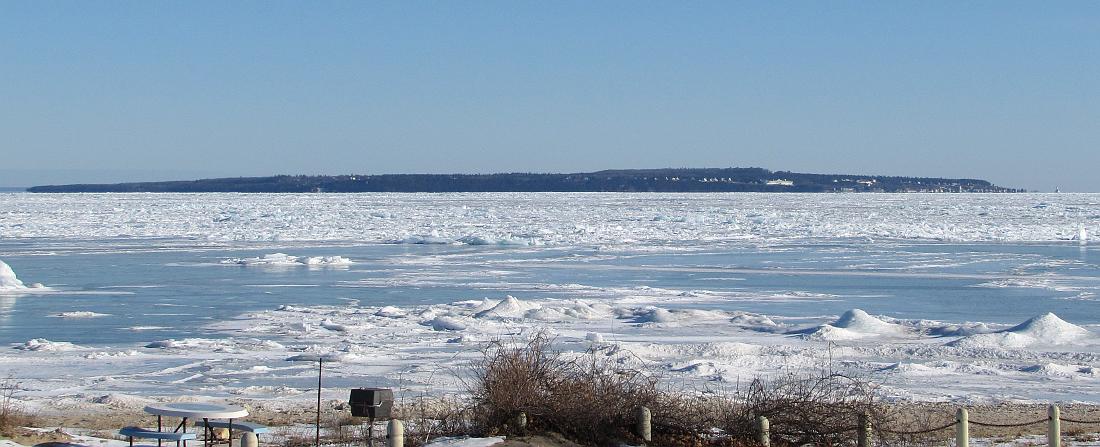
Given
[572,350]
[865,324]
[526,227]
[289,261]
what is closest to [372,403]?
[572,350]

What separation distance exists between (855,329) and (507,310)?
4342 millimetres

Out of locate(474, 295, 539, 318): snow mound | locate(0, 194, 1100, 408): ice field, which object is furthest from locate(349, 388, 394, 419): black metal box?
locate(474, 295, 539, 318): snow mound

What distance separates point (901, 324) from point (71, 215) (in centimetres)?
4552

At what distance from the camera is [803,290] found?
66.4 ft

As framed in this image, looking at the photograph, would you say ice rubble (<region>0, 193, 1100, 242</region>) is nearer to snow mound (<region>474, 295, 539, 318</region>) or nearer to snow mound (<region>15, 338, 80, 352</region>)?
snow mound (<region>474, 295, 539, 318</region>)

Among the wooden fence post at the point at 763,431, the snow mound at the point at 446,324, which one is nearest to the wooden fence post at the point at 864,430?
the wooden fence post at the point at 763,431

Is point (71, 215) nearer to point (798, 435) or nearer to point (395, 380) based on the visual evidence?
point (395, 380)

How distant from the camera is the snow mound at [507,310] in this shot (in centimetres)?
1614

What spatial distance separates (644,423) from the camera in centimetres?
804

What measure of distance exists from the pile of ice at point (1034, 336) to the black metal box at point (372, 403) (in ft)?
24.4

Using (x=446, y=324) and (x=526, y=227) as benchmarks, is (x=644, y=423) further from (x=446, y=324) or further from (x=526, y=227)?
(x=526, y=227)

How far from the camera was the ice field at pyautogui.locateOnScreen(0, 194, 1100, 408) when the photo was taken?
39.2 ft

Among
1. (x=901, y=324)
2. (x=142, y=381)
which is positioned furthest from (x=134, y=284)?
(x=901, y=324)

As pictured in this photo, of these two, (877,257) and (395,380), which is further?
(877,257)
